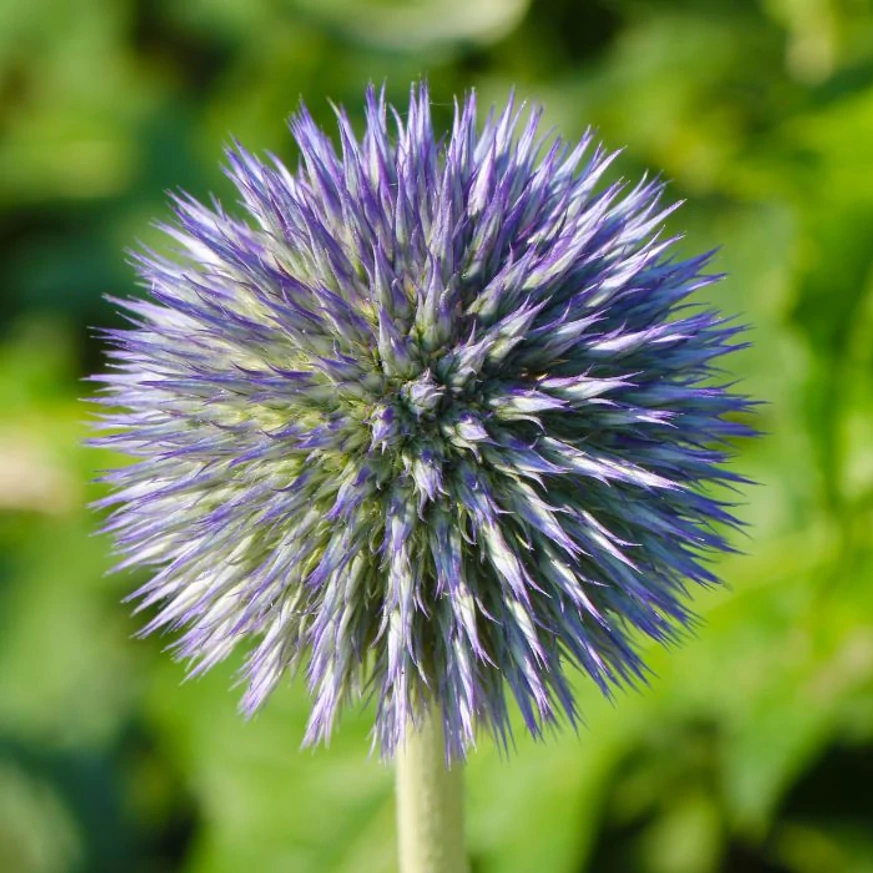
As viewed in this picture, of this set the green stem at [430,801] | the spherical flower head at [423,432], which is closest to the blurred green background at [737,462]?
the green stem at [430,801]

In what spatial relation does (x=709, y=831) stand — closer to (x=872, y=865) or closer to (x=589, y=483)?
(x=872, y=865)

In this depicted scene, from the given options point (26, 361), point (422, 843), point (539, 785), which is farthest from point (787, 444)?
point (26, 361)

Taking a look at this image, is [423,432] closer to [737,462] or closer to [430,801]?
[430,801]

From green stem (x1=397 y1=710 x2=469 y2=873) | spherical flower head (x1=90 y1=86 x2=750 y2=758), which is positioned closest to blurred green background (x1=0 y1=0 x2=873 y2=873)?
green stem (x1=397 y1=710 x2=469 y2=873)

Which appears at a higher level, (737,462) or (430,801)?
(737,462)

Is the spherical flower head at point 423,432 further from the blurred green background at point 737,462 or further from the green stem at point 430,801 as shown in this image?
the blurred green background at point 737,462

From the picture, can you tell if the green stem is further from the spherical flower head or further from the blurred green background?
the blurred green background

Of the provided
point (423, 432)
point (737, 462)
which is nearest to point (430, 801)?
point (423, 432)
